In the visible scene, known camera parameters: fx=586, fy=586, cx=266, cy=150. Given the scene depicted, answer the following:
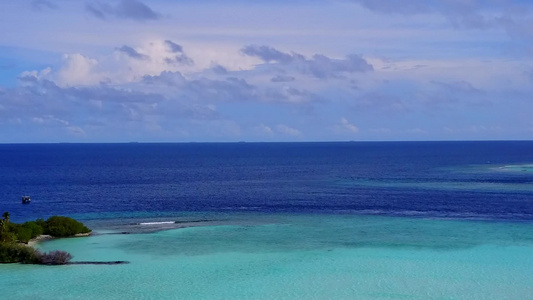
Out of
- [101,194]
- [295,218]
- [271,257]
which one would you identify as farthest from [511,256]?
[101,194]

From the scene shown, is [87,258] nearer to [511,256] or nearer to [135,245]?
[135,245]

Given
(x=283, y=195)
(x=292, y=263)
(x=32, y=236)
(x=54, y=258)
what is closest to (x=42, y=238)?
(x=32, y=236)

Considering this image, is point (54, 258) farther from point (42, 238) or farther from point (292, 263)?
point (292, 263)

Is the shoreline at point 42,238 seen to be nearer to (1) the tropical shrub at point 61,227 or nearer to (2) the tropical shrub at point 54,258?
(1) the tropical shrub at point 61,227

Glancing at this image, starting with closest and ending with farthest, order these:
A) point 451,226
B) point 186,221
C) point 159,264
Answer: point 159,264
point 451,226
point 186,221

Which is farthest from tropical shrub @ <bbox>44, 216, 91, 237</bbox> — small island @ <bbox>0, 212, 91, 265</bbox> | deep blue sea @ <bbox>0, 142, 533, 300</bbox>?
deep blue sea @ <bbox>0, 142, 533, 300</bbox>

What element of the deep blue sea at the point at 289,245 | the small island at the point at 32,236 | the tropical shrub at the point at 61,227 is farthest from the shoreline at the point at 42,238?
the deep blue sea at the point at 289,245

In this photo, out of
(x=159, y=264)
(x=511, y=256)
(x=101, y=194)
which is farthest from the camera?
(x=101, y=194)
